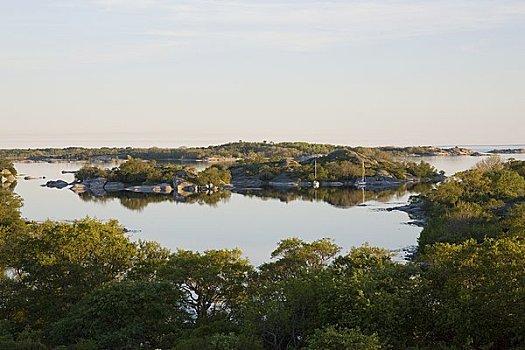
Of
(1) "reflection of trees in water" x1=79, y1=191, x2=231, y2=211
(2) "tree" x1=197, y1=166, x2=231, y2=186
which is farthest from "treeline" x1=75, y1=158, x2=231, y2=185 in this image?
(1) "reflection of trees in water" x1=79, y1=191, x2=231, y2=211

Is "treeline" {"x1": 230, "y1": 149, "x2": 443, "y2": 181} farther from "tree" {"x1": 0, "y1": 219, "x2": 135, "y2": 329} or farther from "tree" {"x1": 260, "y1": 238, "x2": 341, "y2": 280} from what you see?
"tree" {"x1": 0, "y1": 219, "x2": 135, "y2": 329}

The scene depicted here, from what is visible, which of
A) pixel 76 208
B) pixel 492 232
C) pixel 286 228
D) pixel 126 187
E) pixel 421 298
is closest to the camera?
pixel 421 298

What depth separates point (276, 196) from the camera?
69.2m

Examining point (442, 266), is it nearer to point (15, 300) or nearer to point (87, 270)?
point (87, 270)

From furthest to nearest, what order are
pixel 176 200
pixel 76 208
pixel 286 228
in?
pixel 176 200, pixel 76 208, pixel 286 228

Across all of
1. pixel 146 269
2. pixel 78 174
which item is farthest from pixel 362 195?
pixel 146 269

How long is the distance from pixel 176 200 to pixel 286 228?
23.9 metres

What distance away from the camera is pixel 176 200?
65.7 metres

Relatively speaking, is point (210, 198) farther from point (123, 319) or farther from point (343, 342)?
point (343, 342)

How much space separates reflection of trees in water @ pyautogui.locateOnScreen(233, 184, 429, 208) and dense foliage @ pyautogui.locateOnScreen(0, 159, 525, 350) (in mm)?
41768

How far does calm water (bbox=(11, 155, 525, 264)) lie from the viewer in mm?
38594

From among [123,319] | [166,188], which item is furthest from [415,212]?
[123,319]

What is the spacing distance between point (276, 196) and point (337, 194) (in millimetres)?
6614

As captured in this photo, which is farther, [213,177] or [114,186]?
[213,177]
